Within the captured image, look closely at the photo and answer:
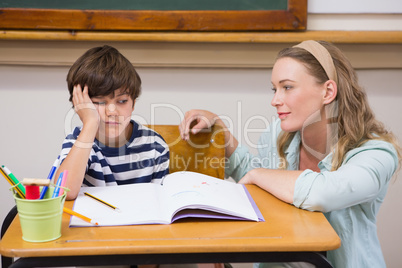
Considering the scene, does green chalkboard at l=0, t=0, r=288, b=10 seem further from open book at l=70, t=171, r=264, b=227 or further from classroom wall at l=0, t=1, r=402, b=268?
open book at l=70, t=171, r=264, b=227

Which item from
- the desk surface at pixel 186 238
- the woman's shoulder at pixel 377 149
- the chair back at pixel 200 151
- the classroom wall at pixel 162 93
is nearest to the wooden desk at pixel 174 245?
the desk surface at pixel 186 238

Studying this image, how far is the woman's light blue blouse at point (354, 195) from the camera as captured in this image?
0.98 meters

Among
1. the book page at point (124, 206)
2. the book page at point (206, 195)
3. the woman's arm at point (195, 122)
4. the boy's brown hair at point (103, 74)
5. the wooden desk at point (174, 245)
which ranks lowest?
the wooden desk at point (174, 245)

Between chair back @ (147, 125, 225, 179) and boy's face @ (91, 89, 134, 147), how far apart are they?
14cm

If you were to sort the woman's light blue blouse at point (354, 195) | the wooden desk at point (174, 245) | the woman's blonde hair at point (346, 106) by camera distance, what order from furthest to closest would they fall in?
the woman's blonde hair at point (346, 106) < the woman's light blue blouse at point (354, 195) < the wooden desk at point (174, 245)

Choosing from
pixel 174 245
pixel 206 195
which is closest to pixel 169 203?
pixel 206 195

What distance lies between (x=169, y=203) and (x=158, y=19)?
3.26 ft

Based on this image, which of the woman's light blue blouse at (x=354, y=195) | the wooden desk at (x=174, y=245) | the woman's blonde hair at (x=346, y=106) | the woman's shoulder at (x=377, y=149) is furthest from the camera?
the woman's blonde hair at (x=346, y=106)

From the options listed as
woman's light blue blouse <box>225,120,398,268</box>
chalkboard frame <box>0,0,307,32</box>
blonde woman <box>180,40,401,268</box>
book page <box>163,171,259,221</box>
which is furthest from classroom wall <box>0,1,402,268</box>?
book page <box>163,171,259,221</box>

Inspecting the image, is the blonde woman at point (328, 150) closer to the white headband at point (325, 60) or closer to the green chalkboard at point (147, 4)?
the white headband at point (325, 60)

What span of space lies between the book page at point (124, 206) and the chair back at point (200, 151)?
30cm

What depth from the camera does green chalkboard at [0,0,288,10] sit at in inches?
68.4

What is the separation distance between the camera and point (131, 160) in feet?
4.46

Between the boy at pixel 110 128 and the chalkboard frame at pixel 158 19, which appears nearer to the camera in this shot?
the boy at pixel 110 128
